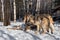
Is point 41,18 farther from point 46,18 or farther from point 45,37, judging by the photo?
point 45,37

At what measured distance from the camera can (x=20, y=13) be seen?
11984mm

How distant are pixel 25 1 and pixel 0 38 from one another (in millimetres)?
7083

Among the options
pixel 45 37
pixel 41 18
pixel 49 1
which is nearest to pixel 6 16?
pixel 41 18

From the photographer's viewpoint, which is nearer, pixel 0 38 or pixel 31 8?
pixel 0 38

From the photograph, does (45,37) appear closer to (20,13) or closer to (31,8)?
(31,8)

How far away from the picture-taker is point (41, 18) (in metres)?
5.84

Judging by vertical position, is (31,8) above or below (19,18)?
above

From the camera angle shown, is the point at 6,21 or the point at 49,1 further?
the point at 49,1

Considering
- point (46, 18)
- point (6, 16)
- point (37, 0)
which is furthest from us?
point (37, 0)

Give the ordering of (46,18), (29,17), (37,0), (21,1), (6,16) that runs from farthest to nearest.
Answer: (21,1), (37,0), (6,16), (29,17), (46,18)

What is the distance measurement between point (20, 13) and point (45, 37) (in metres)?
6.92

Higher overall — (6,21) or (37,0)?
(37,0)

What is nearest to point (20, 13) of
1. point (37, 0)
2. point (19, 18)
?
point (19, 18)

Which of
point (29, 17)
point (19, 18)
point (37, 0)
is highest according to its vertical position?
point (37, 0)
